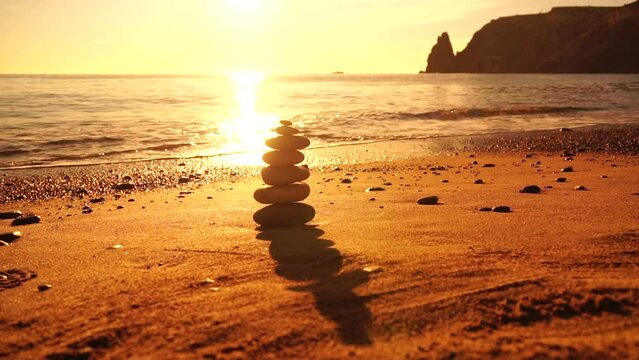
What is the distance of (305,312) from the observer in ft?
10.9

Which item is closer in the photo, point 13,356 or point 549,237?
point 13,356

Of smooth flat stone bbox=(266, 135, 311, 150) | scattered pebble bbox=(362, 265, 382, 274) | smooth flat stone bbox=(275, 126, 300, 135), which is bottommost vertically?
scattered pebble bbox=(362, 265, 382, 274)

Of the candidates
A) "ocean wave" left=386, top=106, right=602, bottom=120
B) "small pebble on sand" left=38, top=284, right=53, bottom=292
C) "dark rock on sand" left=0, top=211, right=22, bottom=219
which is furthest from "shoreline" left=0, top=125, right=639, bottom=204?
"ocean wave" left=386, top=106, right=602, bottom=120

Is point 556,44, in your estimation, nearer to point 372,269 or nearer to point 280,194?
point 280,194

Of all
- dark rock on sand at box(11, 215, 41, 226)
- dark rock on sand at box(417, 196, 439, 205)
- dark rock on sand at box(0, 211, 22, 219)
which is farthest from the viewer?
dark rock on sand at box(0, 211, 22, 219)

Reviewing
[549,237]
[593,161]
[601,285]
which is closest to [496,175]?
[593,161]

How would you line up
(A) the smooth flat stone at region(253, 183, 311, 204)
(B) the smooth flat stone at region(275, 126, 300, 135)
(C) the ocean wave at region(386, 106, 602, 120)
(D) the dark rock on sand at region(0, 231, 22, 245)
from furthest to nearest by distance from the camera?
(C) the ocean wave at region(386, 106, 602, 120)
(B) the smooth flat stone at region(275, 126, 300, 135)
(A) the smooth flat stone at region(253, 183, 311, 204)
(D) the dark rock on sand at region(0, 231, 22, 245)

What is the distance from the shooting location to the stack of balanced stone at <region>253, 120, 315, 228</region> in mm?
6012

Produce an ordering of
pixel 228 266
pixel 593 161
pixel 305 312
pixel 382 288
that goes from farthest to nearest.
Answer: pixel 593 161
pixel 228 266
pixel 382 288
pixel 305 312

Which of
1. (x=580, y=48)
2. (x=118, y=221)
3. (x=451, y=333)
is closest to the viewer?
(x=451, y=333)

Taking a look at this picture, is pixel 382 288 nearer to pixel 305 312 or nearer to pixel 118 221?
pixel 305 312

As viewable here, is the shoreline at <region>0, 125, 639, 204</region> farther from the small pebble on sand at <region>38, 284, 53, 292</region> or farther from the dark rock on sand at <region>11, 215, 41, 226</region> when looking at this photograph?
the small pebble on sand at <region>38, 284, 53, 292</region>

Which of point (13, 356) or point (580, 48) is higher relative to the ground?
point (580, 48)

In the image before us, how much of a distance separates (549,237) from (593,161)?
27.8ft
